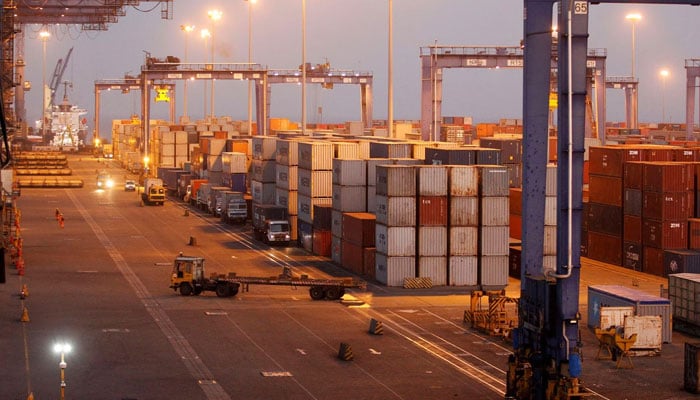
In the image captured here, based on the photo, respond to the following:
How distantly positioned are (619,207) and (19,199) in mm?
63139

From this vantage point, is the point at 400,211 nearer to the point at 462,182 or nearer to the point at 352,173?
the point at 462,182

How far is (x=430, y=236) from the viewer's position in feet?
193

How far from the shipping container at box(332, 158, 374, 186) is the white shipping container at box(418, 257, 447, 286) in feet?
35.4

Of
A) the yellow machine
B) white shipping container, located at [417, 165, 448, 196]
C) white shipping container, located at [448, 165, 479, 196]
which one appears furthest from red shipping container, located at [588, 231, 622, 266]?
the yellow machine

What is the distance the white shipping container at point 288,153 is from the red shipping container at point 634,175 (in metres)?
21.9

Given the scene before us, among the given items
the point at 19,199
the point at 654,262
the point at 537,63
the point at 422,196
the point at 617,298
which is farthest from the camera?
the point at 19,199

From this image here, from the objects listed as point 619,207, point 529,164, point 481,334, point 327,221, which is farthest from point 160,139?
point 529,164

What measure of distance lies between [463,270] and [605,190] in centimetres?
1510

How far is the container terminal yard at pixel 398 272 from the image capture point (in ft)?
118

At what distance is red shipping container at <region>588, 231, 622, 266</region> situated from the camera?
69.4 meters

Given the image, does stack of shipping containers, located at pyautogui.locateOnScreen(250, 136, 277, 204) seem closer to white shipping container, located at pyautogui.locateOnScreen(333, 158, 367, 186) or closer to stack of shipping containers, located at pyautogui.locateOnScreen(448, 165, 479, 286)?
white shipping container, located at pyautogui.locateOnScreen(333, 158, 367, 186)

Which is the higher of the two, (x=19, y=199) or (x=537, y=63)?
(x=537, y=63)

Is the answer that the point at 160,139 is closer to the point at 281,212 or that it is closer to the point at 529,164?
the point at 281,212

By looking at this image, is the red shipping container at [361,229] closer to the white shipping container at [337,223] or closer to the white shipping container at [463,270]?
the white shipping container at [337,223]
